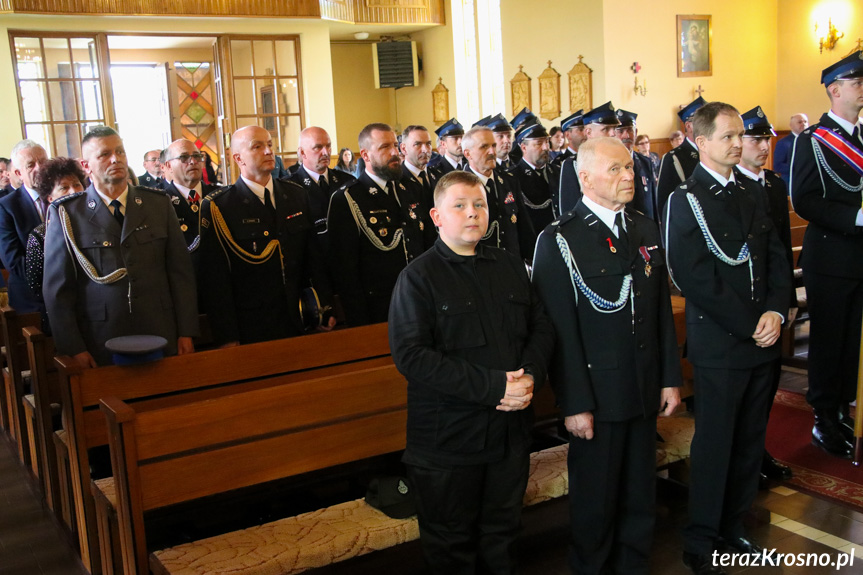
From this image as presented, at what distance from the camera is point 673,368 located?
8.06 ft

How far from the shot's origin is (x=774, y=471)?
3428mm

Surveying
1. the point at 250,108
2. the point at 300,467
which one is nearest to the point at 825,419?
the point at 300,467

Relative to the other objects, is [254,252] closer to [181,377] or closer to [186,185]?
[181,377]

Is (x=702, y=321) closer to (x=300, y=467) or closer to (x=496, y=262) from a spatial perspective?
(x=496, y=262)

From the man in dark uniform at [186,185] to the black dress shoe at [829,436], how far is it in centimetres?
321

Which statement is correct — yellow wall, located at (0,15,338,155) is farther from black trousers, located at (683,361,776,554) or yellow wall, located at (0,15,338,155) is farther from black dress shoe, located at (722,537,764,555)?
black dress shoe, located at (722,537,764,555)

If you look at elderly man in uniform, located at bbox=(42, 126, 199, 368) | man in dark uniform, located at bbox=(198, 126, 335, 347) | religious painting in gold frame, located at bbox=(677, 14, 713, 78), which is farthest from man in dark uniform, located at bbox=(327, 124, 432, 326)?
religious painting in gold frame, located at bbox=(677, 14, 713, 78)

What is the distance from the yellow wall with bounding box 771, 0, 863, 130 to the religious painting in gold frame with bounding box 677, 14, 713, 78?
4.21 feet

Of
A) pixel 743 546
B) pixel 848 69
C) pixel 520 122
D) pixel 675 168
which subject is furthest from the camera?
pixel 520 122

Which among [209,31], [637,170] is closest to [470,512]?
[637,170]

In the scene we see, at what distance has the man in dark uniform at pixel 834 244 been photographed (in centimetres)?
361

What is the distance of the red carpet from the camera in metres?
3.31

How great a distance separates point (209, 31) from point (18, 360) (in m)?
8.16

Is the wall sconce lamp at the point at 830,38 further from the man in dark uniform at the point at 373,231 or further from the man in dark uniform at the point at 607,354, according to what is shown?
the man in dark uniform at the point at 607,354
